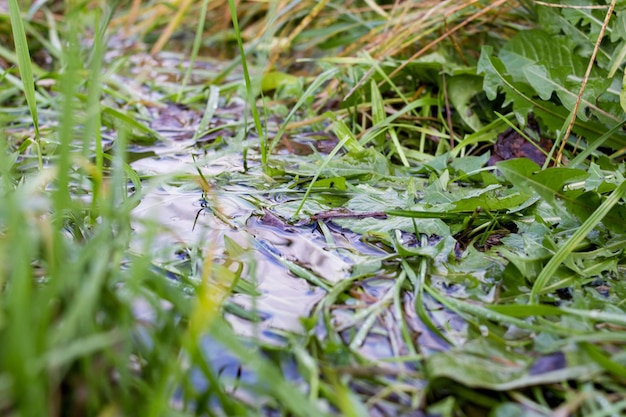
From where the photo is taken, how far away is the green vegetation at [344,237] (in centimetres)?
74

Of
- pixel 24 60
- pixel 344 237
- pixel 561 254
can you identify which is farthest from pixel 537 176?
pixel 24 60

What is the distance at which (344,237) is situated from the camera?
4.86 ft

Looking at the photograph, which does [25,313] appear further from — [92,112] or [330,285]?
[330,285]

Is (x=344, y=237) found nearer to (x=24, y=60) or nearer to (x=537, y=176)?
(x=537, y=176)

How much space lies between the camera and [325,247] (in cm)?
142

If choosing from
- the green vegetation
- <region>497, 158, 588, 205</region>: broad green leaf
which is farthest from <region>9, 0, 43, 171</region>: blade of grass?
<region>497, 158, 588, 205</region>: broad green leaf

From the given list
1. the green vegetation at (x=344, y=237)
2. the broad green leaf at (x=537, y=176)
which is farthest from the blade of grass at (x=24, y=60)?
the broad green leaf at (x=537, y=176)

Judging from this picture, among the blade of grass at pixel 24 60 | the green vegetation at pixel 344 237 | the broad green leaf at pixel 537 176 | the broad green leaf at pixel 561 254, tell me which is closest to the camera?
the green vegetation at pixel 344 237

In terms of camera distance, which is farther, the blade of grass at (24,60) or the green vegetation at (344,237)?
the blade of grass at (24,60)

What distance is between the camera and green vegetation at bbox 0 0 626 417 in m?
0.74

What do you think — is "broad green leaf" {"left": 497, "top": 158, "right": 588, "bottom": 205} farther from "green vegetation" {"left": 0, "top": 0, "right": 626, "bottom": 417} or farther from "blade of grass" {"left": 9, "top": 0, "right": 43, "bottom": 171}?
"blade of grass" {"left": 9, "top": 0, "right": 43, "bottom": 171}

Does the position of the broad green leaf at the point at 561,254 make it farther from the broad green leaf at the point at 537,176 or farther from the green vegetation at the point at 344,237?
the broad green leaf at the point at 537,176

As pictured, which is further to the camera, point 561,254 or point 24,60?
point 24,60

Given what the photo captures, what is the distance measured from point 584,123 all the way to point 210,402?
152cm
